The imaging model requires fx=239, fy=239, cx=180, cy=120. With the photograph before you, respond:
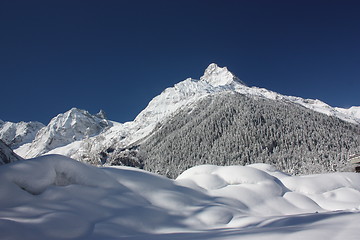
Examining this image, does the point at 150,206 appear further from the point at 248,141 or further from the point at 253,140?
the point at 253,140

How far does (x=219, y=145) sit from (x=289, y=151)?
3095 centimetres

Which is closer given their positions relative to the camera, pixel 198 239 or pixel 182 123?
pixel 198 239

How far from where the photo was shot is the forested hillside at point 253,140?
10056cm

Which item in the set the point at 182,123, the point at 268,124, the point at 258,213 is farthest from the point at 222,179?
the point at 182,123

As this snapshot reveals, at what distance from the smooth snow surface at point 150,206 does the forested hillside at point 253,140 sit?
290 ft

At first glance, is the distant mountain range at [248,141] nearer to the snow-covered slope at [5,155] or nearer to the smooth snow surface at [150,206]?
the snow-covered slope at [5,155]

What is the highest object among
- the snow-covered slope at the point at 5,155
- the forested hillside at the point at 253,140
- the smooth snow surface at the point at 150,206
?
the forested hillside at the point at 253,140

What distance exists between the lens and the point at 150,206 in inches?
249

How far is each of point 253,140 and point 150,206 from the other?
113 meters

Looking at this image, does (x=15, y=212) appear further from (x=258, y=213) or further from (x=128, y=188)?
(x=258, y=213)

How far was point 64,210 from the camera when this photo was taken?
519 cm

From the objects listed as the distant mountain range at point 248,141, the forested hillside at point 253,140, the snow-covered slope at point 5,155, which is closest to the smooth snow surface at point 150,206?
the snow-covered slope at point 5,155

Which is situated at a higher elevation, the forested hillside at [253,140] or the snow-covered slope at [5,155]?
the forested hillside at [253,140]

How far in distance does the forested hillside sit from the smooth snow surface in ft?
290
